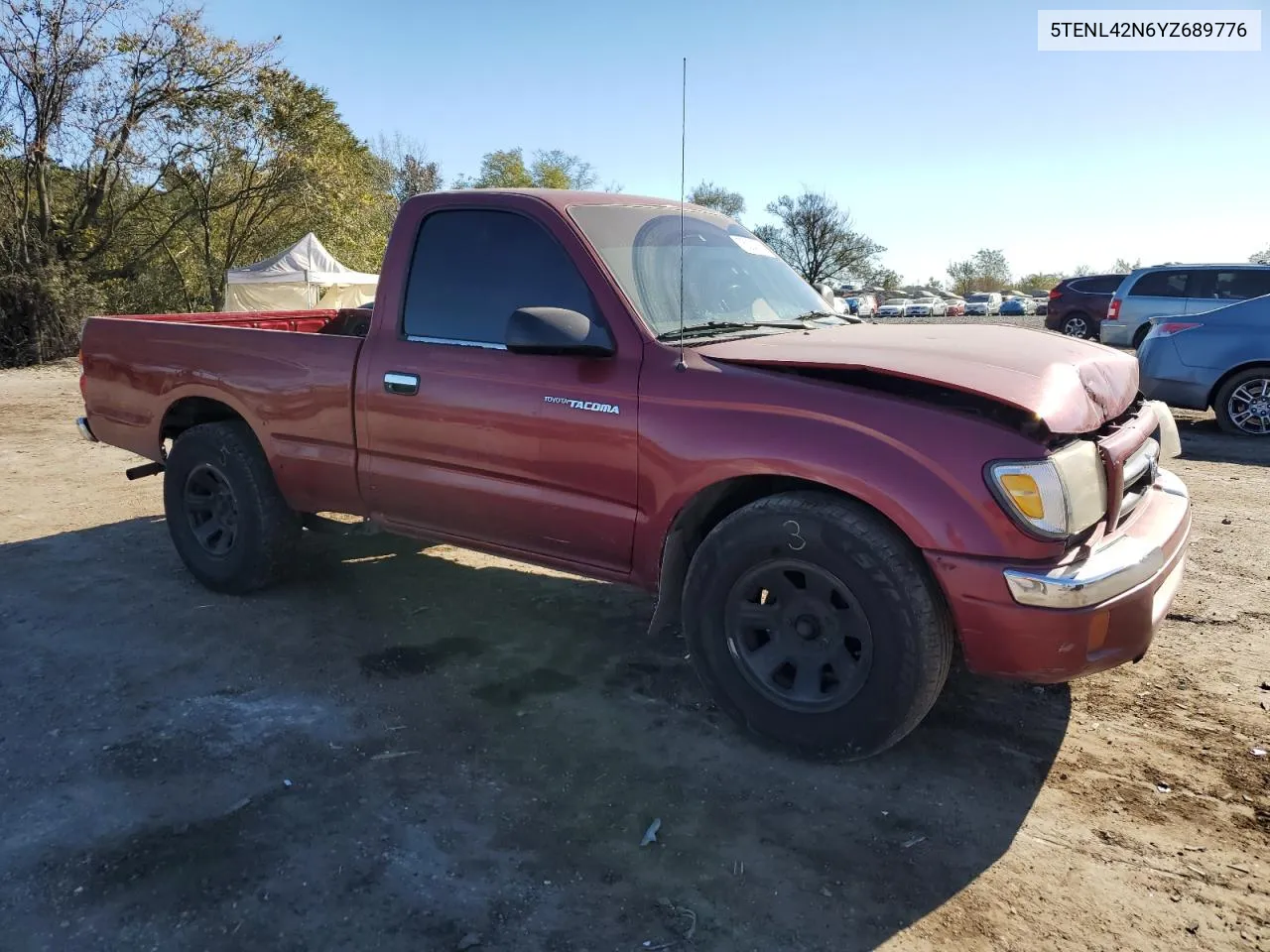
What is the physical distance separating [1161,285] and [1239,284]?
105 centimetres

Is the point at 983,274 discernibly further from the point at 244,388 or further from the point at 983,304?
the point at 244,388

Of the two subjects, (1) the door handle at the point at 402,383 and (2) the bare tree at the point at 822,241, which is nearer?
(1) the door handle at the point at 402,383

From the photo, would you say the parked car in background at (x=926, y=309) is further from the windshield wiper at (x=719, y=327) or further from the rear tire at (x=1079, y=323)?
the windshield wiper at (x=719, y=327)

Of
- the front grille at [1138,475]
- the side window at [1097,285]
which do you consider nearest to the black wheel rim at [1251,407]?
the front grille at [1138,475]

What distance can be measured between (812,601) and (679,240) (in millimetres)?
1737

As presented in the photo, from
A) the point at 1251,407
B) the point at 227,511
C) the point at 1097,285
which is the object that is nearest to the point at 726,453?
the point at 227,511

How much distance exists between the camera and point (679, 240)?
390 centimetres

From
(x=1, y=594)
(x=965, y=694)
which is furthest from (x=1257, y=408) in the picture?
(x=1, y=594)

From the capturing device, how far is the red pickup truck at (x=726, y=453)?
2766 mm

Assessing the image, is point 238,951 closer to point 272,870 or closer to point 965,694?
point 272,870

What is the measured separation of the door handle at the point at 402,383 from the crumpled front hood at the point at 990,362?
1309 millimetres

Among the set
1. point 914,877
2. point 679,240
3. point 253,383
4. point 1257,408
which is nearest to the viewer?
point 914,877

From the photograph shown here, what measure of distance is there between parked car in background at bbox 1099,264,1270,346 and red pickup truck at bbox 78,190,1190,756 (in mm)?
10963

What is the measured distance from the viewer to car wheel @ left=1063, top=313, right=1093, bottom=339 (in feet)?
63.0
